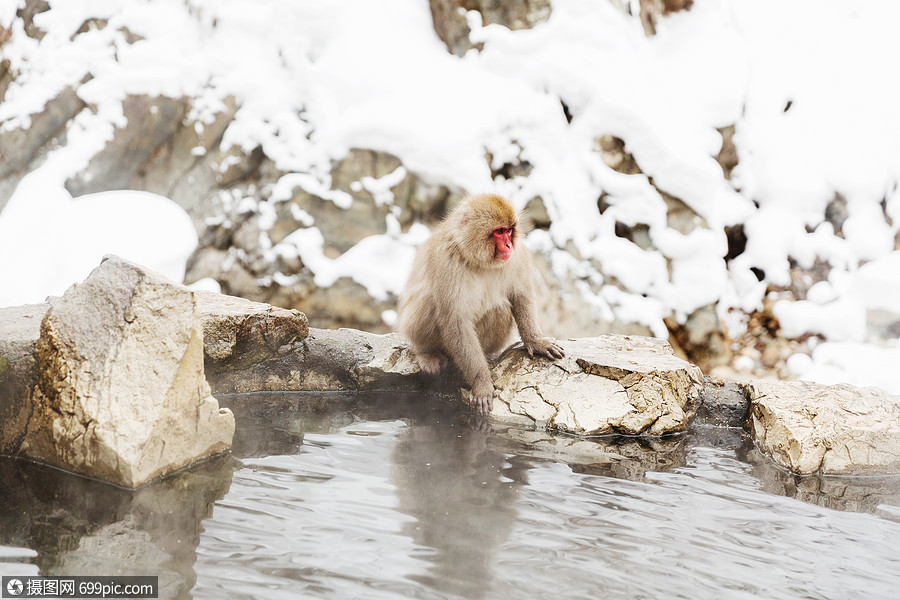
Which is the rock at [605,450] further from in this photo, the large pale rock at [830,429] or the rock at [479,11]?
the rock at [479,11]

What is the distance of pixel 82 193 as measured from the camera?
5934 mm

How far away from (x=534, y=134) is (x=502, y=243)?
2.99 m

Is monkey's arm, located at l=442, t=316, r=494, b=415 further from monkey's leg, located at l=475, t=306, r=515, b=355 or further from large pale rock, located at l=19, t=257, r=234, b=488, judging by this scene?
large pale rock, located at l=19, t=257, r=234, b=488

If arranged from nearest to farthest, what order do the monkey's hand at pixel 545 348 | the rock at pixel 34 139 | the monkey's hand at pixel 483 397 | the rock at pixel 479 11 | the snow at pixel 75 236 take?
1. the monkey's hand at pixel 483 397
2. the monkey's hand at pixel 545 348
3. the snow at pixel 75 236
4. the rock at pixel 34 139
5. the rock at pixel 479 11

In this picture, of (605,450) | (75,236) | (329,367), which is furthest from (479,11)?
(605,450)

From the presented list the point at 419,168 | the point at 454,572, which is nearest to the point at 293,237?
Result: the point at 419,168

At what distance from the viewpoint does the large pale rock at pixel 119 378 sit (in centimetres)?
238

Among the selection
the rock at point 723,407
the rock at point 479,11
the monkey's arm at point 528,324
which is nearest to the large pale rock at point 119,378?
the monkey's arm at point 528,324

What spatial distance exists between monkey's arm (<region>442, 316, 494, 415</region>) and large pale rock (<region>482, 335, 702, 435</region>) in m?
0.09

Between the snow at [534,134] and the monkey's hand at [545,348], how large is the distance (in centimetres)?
217

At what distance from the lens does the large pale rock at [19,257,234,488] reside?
7.82 ft

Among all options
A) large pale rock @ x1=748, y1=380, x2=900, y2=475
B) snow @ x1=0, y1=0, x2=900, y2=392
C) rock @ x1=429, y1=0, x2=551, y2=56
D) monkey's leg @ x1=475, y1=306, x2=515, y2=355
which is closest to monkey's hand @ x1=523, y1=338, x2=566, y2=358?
monkey's leg @ x1=475, y1=306, x2=515, y2=355

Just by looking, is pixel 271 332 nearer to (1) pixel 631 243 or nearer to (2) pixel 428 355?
(2) pixel 428 355

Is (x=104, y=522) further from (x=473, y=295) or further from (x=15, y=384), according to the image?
(x=473, y=295)
